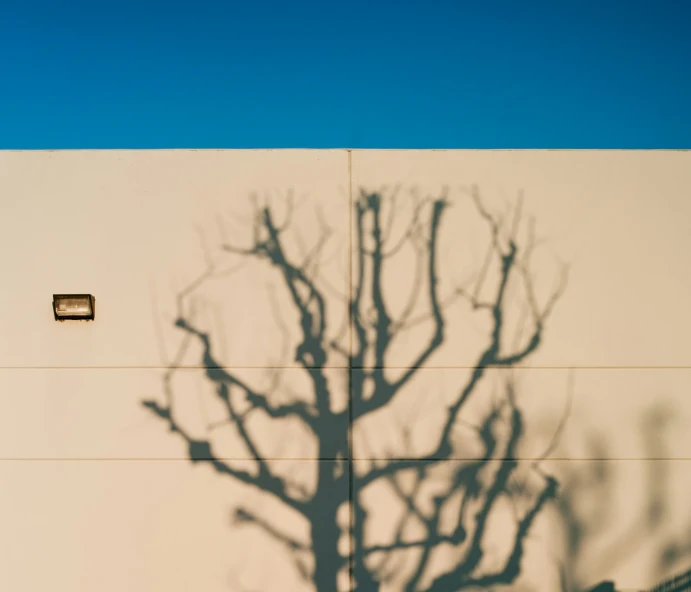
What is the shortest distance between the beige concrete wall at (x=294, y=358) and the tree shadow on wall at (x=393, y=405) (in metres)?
0.03

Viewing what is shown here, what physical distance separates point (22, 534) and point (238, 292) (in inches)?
95.2

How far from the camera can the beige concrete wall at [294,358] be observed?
4.49 metres

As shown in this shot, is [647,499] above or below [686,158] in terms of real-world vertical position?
below

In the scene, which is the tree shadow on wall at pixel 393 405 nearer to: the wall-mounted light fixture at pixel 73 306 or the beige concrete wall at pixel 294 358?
Result: the beige concrete wall at pixel 294 358

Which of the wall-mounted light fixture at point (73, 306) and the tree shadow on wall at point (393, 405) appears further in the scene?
the wall-mounted light fixture at point (73, 306)

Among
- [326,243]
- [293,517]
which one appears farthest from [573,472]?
[326,243]

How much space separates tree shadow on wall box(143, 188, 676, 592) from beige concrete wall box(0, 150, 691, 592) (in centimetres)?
3

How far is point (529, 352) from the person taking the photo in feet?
15.3

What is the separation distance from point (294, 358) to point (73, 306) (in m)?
1.77

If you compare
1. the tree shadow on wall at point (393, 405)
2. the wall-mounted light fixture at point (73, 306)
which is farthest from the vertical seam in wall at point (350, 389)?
the wall-mounted light fixture at point (73, 306)

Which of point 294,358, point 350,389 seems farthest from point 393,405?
point 294,358

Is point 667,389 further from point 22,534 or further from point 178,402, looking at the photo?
point 22,534

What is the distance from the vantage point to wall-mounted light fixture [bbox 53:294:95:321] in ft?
15.2

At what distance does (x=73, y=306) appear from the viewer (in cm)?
464
